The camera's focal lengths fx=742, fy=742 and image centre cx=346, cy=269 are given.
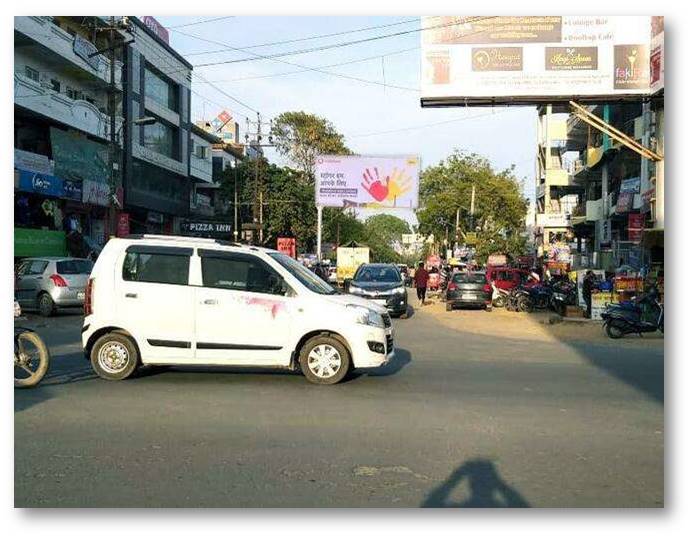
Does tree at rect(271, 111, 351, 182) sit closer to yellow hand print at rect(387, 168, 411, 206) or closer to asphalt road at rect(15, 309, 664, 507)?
yellow hand print at rect(387, 168, 411, 206)

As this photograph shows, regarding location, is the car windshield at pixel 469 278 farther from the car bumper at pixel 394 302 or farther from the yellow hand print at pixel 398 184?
the yellow hand print at pixel 398 184

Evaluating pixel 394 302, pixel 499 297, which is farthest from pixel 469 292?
pixel 394 302

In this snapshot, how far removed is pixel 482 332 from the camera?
1883 centimetres

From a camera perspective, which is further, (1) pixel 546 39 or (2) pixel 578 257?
(2) pixel 578 257

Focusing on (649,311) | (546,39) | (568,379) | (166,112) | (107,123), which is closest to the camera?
(568,379)

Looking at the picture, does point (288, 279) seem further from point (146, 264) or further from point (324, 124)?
point (324, 124)

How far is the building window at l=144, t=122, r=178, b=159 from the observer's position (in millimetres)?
44344

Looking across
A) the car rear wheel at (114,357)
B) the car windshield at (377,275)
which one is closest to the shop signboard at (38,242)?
the car windshield at (377,275)

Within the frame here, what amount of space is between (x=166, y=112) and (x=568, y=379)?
40168 mm

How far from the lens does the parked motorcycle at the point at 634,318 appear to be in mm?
17188

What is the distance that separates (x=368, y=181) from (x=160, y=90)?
14.9m

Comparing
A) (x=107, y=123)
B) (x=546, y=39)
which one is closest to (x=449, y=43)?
(x=546, y=39)

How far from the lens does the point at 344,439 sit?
689 cm

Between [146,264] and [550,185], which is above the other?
[550,185]
